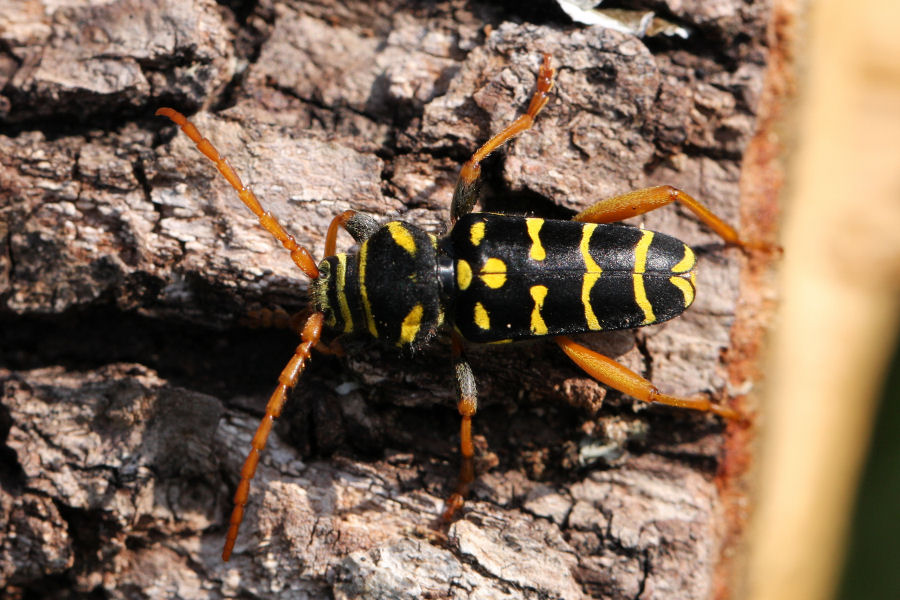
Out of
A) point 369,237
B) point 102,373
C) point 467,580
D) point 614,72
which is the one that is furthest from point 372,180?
point 467,580

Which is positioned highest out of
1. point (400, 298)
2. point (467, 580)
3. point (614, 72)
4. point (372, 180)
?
point (614, 72)

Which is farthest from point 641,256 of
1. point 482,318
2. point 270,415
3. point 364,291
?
point 270,415

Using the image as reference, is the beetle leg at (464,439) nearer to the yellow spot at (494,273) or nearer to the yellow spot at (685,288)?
the yellow spot at (494,273)

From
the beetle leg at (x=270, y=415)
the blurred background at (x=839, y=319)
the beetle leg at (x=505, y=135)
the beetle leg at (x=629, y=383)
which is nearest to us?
the beetle leg at (x=270, y=415)

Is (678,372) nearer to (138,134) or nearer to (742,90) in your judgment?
(742,90)

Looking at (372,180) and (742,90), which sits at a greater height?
(742,90)

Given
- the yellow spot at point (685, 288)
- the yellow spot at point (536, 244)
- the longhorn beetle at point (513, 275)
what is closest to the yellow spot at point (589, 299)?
the longhorn beetle at point (513, 275)
